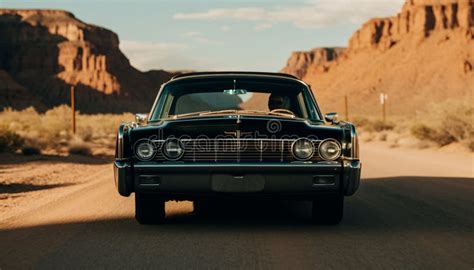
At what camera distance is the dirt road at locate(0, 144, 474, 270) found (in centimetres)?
580

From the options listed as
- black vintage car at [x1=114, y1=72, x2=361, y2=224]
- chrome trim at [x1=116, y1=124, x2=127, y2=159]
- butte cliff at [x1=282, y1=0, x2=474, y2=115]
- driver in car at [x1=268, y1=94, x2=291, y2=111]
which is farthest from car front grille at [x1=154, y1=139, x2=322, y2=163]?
butte cliff at [x1=282, y1=0, x2=474, y2=115]

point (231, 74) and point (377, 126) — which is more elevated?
→ point (231, 74)

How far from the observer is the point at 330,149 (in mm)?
7102

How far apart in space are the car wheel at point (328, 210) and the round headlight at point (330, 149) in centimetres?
47

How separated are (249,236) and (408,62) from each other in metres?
106

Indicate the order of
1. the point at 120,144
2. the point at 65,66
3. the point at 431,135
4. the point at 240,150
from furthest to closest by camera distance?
the point at 65,66
the point at 431,135
the point at 120,144
the point at 240,150

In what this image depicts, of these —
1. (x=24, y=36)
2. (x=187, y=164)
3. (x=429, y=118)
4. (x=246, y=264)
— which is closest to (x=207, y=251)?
(x=246, y=264)

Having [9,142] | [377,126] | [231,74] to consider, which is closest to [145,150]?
[231,74]

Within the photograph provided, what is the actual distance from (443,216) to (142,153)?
351 cm

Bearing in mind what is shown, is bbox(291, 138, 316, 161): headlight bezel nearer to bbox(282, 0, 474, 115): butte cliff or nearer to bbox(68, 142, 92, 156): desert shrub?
bbox(68, 142, 92, 156): desert shrub

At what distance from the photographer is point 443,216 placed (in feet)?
27.2

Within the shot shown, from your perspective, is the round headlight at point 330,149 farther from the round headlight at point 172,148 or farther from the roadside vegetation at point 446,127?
the roadside vegetation at point 446,127

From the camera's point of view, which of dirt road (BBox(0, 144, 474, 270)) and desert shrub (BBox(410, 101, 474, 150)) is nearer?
dirt road (BBox(0, 144, 474, 270))

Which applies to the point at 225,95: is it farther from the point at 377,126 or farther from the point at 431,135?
the point at 377,126
